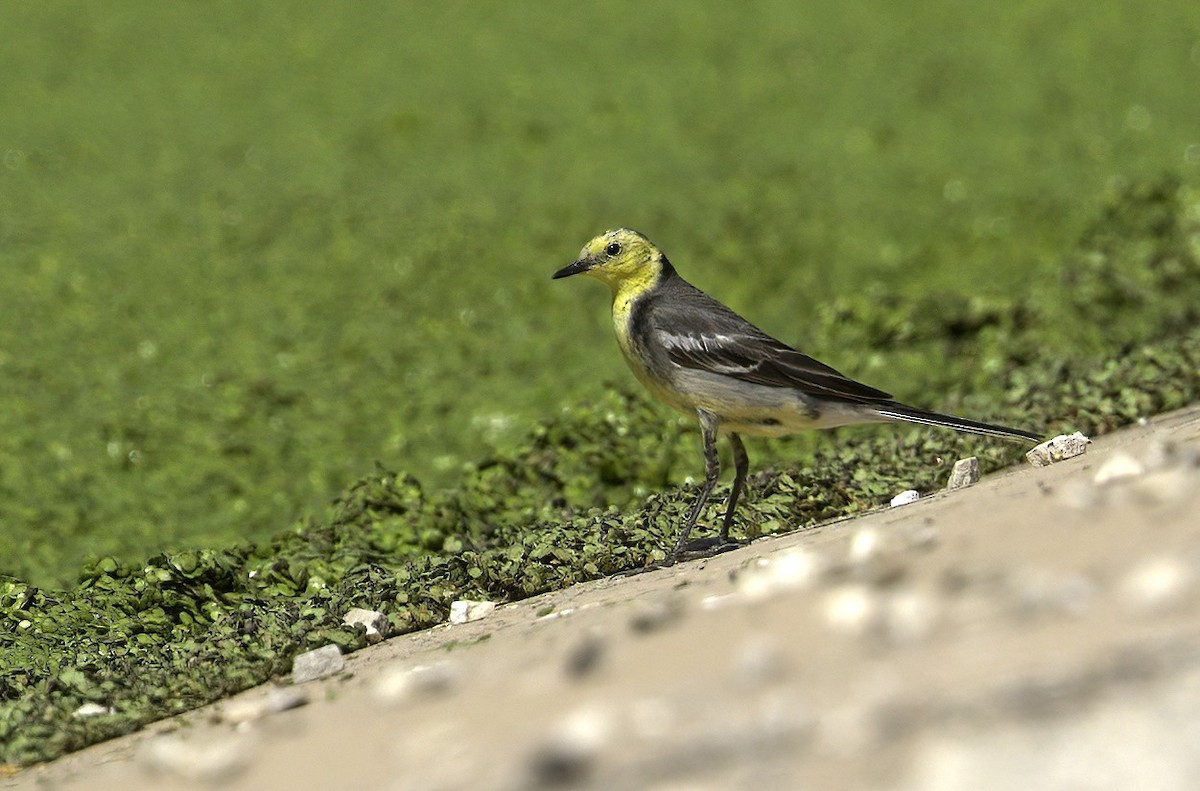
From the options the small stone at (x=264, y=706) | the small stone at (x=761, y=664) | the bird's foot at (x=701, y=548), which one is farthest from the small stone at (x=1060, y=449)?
the small stone at (x=264, y=706)

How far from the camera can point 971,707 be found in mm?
3514

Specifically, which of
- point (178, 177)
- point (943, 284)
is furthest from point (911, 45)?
point (178, 177)

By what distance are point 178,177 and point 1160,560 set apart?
11970mm

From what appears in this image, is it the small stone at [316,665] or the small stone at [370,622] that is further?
the small stone at [370,622]

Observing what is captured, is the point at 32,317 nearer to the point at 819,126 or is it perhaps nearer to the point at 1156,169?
the point at 819,126

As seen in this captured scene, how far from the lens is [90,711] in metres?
5.82

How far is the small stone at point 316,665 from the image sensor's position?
5973mm

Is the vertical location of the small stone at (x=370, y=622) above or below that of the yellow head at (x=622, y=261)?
below

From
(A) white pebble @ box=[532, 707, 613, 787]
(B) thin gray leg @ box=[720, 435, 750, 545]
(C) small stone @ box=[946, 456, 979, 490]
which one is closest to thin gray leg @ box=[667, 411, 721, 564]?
(B) thin gray leg @ box=[720, 435, 750, 545]

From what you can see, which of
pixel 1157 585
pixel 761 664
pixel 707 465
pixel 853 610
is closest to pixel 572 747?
pixel 761 664

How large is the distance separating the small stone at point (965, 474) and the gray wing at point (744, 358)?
0.62m

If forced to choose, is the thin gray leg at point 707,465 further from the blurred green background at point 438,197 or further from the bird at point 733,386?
the blurred green background at point 438,197

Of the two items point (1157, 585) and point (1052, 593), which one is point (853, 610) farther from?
point (1157, 585)

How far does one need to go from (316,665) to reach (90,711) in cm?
87
